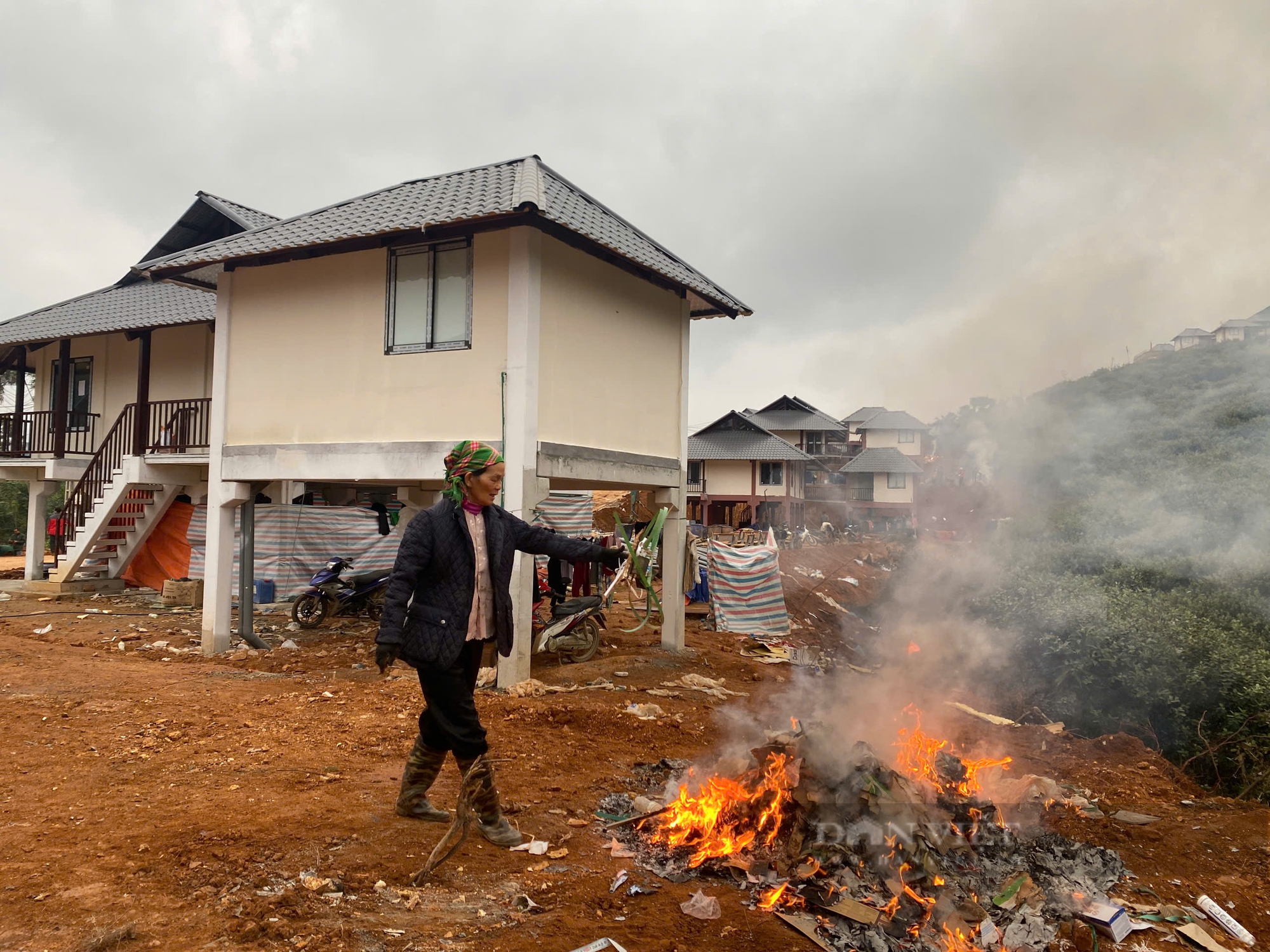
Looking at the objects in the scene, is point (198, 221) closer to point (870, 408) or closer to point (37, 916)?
point (37, 916)

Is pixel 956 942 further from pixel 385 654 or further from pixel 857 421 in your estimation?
pixel 857 421

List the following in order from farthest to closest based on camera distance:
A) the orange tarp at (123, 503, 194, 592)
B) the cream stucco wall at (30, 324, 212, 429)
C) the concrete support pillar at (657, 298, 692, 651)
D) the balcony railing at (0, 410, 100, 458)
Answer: the balcony railing at (0, 410, 100, 458) < the orange tarp at (123, 503, 194, 592) < the cream stucco wall at (30, 324, 212, 429) < the concrete support pillar at (657, 298, 692, 651)

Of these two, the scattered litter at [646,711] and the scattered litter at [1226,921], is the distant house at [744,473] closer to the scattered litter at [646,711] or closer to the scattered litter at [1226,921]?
the scattered litter at [646,711]

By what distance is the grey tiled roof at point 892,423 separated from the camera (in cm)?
4688

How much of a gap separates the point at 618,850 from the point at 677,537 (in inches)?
297

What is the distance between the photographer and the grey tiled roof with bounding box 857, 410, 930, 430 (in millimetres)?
46875

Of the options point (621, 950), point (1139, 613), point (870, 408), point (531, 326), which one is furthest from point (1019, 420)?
point (870, 408)

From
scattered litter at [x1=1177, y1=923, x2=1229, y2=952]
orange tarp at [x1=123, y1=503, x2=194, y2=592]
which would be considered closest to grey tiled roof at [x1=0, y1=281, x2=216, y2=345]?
orange tarp at [x1=123, y1=503, x2=194, y2=592]

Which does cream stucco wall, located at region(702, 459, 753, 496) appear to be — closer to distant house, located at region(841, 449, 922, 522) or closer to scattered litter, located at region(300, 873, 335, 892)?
distant house, located at region(841, 449, 922, 522)

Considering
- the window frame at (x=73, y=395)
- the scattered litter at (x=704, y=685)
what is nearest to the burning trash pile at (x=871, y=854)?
the scattered litter at (x=704, y=685)

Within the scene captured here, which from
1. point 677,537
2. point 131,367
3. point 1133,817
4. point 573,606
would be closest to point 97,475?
point 131,367

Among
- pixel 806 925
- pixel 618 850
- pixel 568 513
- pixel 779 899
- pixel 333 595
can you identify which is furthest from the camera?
pixel 568 513

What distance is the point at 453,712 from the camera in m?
4.36

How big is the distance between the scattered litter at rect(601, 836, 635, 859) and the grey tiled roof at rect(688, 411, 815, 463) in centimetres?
3407
